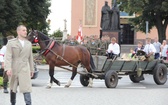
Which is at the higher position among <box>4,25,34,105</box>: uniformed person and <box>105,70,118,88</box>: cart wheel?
<box>4,25,34,105</box>: uniformed person

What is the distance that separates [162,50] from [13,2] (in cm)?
1849

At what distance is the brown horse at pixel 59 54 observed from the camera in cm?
1697

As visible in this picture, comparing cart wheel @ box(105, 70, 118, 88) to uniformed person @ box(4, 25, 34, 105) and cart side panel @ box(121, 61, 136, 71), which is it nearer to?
cart side panel @ box(121, 61, 136, 71)

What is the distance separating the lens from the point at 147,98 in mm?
13492

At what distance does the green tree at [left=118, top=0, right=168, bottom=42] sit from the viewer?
45.5 m

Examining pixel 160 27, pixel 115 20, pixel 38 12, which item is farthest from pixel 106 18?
pixel 38 12

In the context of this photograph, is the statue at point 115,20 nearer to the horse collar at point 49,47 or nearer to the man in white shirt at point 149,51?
the man in white shirt at point 149,51

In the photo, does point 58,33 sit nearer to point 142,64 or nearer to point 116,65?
point 142,64

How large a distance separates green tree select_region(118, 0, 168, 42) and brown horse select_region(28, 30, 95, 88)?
28024 mm

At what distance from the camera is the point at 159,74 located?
19438 millimetres

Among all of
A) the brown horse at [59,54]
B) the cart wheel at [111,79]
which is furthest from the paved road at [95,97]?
the brown horse at [59,54]

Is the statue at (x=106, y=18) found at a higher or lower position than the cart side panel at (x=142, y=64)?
higher

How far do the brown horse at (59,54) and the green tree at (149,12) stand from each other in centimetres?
2802

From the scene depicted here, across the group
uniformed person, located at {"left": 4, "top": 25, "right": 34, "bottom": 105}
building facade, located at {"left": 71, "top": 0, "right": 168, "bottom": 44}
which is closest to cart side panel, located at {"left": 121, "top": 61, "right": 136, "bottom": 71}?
uniformed person, located at {"left": 4, "top": 25, "right": 34, "bottom": 105}
